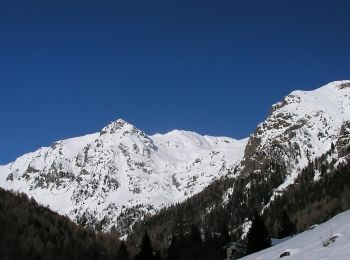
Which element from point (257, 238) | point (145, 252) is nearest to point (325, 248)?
point (257, 238)

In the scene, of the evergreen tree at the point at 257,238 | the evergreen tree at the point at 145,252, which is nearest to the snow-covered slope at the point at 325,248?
the evergreen tree at the point at 257,238

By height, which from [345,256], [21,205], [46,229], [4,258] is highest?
[21,205]

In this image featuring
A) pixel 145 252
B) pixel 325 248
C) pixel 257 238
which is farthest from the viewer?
pixel 145 252

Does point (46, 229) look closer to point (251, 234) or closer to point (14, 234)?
point (14, 234)

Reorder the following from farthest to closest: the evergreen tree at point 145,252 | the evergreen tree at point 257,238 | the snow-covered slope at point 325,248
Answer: the evergreen tree at point 145,252, the evergreen tree at point 257,238, the snow-covered slope at point 325,248

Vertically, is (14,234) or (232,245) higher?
(14,234)

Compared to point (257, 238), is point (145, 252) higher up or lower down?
higher up

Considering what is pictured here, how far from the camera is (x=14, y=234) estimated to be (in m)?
86.4

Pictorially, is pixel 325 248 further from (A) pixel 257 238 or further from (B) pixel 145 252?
(B) pixel 145 252

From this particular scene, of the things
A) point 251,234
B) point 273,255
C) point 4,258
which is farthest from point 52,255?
point 273,255

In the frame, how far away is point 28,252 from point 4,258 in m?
6.16

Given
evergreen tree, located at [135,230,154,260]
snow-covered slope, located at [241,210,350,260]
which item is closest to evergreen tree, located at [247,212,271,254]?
evergreen tree, located at [135,230,154,260]

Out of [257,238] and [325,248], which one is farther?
[257,238]

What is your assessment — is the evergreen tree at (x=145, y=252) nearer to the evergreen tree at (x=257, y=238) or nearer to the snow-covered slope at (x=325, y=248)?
the evergreen tree at (x=257, y=238)
